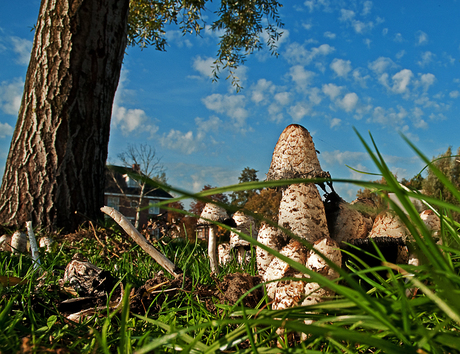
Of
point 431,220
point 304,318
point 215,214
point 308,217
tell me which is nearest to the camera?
point 304,318

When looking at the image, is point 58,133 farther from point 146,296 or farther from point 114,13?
point 146,296

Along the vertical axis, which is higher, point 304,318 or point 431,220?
point 431,220

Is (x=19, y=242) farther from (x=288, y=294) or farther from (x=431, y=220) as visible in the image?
(x=431, y=220)

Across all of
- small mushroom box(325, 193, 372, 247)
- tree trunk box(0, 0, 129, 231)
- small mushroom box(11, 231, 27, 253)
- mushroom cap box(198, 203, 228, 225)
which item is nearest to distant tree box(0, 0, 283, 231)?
tree trunk box(0, 0, 129, 231)

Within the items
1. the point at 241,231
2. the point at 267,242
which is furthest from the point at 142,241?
the point at 241,231

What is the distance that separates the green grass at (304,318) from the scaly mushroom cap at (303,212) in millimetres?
566

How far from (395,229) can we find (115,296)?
1.83 metres

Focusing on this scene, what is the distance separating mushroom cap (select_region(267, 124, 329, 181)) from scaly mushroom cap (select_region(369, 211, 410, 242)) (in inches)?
20.0

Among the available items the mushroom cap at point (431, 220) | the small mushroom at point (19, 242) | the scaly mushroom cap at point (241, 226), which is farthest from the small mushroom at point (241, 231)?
the small mushroom at point (19, 242)

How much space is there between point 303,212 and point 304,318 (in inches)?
48.2

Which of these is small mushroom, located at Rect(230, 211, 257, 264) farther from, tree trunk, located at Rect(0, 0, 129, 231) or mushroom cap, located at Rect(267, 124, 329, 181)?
tree trunk, located at Rect(0, 0, 129, 231)

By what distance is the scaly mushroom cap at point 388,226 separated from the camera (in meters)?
2.22

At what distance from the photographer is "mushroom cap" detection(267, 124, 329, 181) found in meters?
2.28

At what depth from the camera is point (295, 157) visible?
90.7 inches
